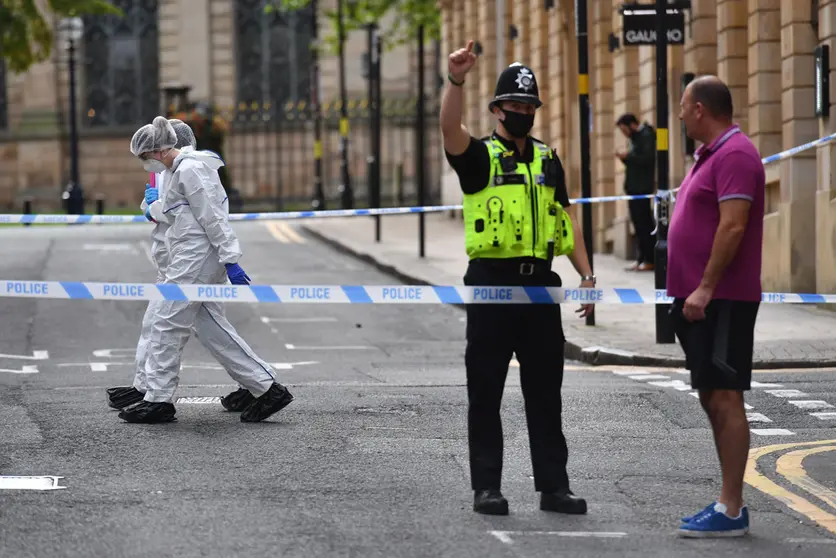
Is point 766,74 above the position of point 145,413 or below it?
above

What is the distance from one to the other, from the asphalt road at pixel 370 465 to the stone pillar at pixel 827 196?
4131mm

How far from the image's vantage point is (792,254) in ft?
60.1

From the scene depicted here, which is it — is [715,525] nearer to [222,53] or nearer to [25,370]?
[25,370]

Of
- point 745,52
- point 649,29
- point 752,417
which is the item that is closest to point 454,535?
point 752,417

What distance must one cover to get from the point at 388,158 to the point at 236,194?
5.65 m

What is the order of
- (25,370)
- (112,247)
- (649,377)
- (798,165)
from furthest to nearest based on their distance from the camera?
1. (112,247)
2. (798,165)
3. (25,370)
4. (649,377)

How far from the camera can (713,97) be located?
23.4 feet

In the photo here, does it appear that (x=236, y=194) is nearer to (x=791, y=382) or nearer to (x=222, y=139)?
(x=222, y=139)

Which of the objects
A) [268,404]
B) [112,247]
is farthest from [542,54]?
[268,404]

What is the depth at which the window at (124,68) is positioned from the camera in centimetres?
5272

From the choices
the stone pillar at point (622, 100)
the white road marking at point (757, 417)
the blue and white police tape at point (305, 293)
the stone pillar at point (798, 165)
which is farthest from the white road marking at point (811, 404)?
the stone pillar at point (622, 100)

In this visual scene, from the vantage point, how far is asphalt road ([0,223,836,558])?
22.5ft

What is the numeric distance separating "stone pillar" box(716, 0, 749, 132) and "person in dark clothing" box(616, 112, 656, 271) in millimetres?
1230

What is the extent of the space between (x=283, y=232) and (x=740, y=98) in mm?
14694
